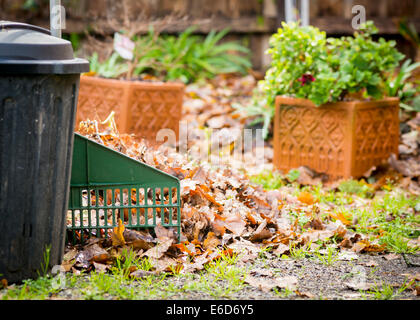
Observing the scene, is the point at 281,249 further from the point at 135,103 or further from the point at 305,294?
the point at 135,103

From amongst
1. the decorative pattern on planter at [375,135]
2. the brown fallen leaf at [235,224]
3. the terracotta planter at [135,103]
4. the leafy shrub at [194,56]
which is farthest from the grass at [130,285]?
the leafy shrub at [194,56]

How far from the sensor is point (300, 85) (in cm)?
479

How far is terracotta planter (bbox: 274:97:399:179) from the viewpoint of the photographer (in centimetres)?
460

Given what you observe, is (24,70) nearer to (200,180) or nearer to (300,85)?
(200,180)

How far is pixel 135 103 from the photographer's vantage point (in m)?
5.11

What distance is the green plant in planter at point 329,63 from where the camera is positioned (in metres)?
4.57

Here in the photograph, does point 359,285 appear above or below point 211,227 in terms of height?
below

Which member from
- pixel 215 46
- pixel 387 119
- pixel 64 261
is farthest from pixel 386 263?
pixel 215 46

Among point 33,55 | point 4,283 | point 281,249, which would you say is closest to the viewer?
point 33,55

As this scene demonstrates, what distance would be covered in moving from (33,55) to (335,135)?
2918 millimetres

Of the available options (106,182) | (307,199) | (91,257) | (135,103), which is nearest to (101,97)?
(135,103)

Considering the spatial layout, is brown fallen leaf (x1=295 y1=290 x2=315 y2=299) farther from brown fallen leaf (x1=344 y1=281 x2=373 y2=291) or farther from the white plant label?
the white plant label

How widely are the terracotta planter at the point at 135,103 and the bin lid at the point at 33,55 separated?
8.51ft

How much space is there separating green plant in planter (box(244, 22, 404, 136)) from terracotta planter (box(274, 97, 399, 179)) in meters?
0.12
